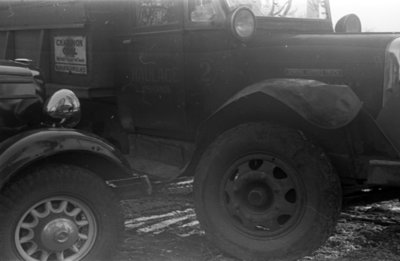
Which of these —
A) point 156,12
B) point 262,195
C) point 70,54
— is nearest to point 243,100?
point 262,195

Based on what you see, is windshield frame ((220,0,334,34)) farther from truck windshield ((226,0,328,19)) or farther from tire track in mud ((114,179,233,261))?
tire track in mud ((114,179,233,261))

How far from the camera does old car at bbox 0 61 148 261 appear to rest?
329cm

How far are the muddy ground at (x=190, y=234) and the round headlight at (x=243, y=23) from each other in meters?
1.41

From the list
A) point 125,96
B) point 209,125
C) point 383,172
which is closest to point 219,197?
point 209,125

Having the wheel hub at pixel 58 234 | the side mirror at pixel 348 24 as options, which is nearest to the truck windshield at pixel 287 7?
the side mirror at pixel 348 24

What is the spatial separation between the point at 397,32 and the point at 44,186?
8.81 feet

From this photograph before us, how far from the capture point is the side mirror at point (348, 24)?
516cm

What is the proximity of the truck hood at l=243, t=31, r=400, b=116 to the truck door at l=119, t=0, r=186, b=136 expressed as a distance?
624 mm

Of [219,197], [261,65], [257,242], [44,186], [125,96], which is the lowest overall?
[257,242]

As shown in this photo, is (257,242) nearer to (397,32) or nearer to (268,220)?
(268,220)

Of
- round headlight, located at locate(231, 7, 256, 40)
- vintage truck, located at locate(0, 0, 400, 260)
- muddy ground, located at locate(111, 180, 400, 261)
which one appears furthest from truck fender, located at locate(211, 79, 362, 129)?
muddy ground, located at locate(111, 180, 400, 261)

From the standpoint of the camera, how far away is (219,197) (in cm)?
388

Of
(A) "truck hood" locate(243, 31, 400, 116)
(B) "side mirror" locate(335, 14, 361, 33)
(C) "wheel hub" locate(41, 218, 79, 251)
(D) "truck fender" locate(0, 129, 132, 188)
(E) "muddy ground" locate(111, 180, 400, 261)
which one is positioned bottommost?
(E) "muddy ground" locate(111, 180, 400, 261)

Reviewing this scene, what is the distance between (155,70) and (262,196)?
4.93 ft
